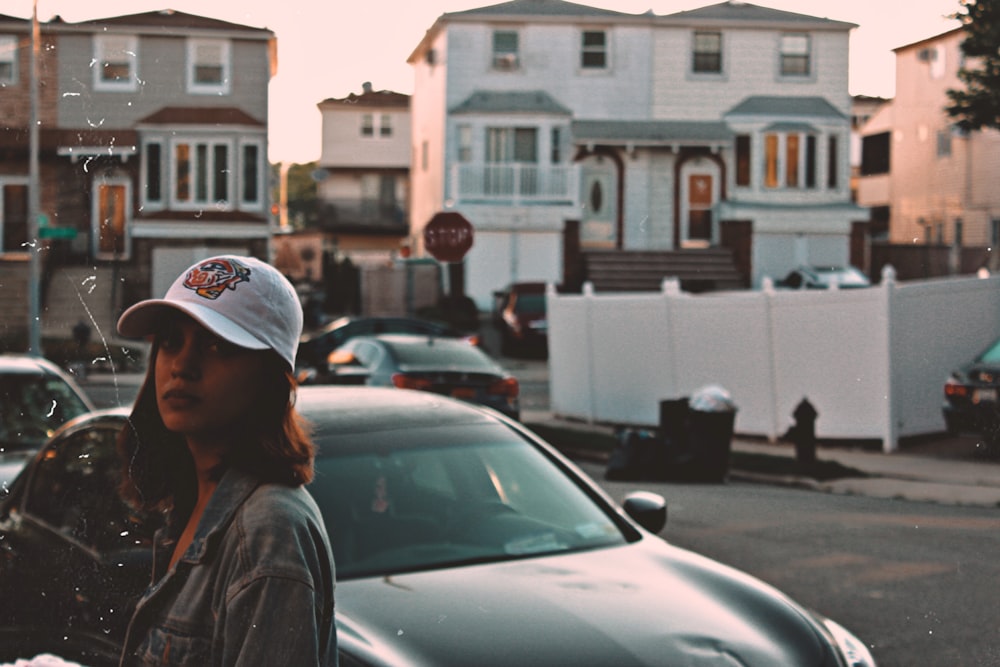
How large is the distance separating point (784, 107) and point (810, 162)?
5.51 feet

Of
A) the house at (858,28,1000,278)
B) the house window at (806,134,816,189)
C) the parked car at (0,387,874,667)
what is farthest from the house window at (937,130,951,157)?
the parked car at (0,387,874,667)

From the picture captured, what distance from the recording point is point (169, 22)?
4164mm

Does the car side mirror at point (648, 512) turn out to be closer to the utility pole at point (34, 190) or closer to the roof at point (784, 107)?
the roof at point (784, 107)

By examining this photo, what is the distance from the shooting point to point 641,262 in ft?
26.5

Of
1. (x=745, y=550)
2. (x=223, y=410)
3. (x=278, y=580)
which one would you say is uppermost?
(x=223, y=410)

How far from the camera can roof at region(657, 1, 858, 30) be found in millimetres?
4133

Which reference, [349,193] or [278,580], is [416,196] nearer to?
[278,580]

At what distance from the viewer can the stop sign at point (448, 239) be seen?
4613 mm

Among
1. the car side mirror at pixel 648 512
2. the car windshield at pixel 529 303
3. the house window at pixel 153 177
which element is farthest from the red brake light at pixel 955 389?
the car windshield at pixel 529 303

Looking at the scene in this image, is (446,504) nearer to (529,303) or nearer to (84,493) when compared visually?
(84,493)

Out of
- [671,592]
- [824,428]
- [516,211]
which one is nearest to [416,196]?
[516,211]

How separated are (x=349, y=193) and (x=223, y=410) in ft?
94.4

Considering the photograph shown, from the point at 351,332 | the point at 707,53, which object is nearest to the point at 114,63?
the point at 707,53

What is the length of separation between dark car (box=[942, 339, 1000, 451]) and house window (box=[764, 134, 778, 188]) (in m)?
1.20
